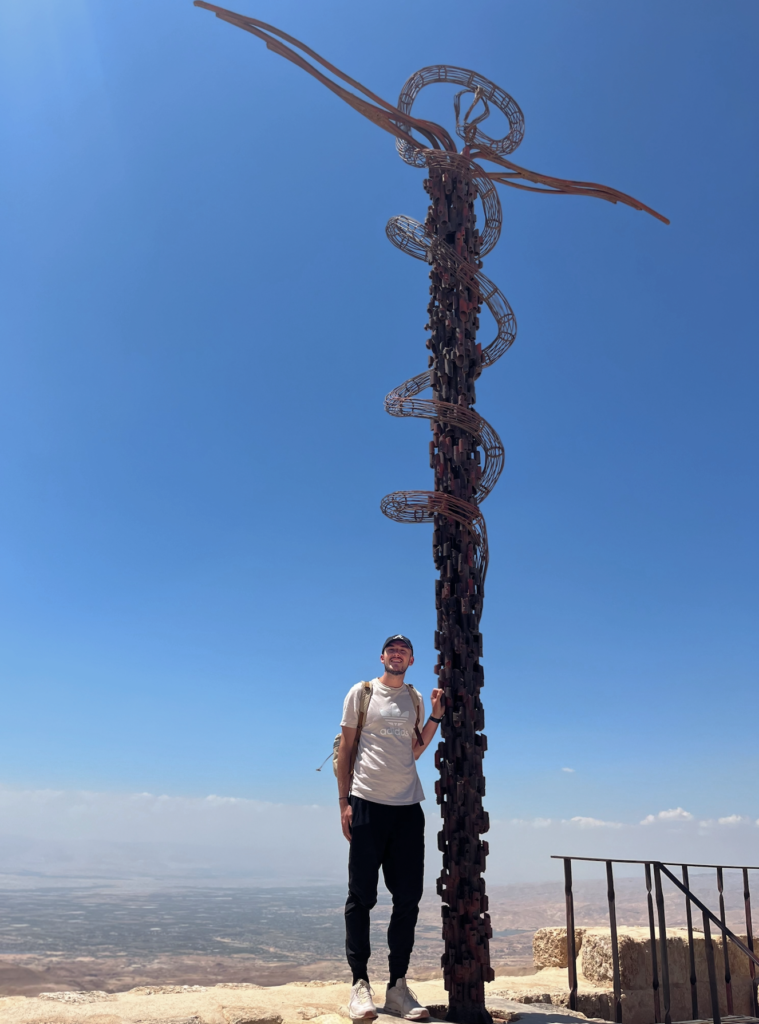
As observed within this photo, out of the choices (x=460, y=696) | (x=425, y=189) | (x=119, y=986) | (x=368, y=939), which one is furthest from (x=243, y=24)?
(x=119, y=986)

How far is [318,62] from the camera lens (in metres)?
6.81

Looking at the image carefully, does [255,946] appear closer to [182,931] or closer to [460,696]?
[182,931]

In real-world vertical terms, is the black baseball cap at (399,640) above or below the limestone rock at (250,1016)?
above

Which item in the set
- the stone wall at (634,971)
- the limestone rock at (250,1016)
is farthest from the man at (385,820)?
the stone wall at (634,971)

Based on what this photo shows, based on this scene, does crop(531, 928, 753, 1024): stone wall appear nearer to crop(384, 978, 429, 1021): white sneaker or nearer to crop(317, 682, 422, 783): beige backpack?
crop(384, 978, 429, 1021): white sneaker

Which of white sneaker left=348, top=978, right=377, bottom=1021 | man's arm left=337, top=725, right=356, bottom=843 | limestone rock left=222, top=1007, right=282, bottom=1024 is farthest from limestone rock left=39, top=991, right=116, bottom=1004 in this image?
man's arm left=337, top=725, right=356, bottom=843

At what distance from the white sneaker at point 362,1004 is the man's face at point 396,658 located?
75.0 inches

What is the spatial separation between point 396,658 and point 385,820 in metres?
1.07

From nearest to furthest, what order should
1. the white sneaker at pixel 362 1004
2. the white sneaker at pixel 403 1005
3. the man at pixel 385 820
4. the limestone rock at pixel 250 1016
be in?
the white sneaker at pixel 362 1004 < the white sneaker at pixel 403 1005 < the man at pixel 385 820 < the limestone rock at pixel 250 1016

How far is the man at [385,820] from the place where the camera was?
4.62m

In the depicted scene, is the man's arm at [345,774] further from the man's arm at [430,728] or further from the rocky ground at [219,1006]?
the rocky ground at [219,1006]

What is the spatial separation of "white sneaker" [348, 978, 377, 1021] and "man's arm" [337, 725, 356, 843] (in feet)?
2.75

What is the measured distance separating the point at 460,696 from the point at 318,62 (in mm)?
5926

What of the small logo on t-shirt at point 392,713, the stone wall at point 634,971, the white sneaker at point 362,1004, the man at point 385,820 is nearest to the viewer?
the white sneaker at point 362,1004
